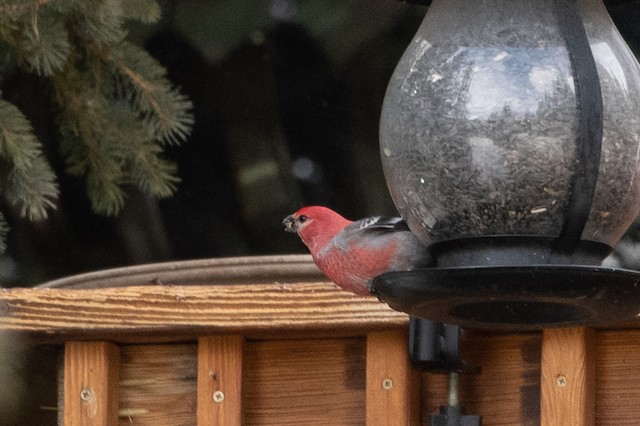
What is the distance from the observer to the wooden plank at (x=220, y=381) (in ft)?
7.66

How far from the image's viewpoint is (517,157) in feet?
6.35

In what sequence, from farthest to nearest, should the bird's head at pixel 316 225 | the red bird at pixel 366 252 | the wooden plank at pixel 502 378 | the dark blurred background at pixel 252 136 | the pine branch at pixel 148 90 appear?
the dark blurred background at pixel 252 136
the pine branch at pixel 148 90
the bird's head at pixel 316 225
the wooden plank at pixel 502 378
the red bird at pixel 366 252

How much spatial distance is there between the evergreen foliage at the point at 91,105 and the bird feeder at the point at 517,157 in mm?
1201

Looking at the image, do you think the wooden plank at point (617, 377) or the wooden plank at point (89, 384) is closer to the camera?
the wooden plank at point (617, 377)

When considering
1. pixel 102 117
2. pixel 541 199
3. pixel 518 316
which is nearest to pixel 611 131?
pixel 541 199

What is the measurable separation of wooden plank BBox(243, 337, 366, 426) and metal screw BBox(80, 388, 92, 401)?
0.26 meters

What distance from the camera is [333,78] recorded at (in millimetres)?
4051

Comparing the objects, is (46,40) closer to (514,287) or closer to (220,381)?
(220,381)

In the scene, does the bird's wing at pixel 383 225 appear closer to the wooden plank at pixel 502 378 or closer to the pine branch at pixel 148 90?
the wooden plank at pixel 502 378

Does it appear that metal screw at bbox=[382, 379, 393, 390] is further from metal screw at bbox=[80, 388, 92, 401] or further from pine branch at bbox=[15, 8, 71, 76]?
pine branch at bbox=[15, 8, 71, 76]

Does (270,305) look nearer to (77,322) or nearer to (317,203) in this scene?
(77,322)

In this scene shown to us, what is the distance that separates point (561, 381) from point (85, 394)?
79 centimetres

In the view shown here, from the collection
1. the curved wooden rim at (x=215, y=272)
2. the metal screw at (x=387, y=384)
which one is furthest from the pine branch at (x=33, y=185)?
the metal screw at (x=387, y=384)

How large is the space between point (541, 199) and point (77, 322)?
819 millimetres
